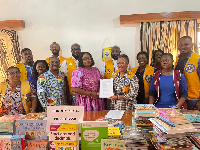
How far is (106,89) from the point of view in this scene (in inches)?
97.8

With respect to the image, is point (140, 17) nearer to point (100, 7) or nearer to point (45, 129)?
point (100, 7)

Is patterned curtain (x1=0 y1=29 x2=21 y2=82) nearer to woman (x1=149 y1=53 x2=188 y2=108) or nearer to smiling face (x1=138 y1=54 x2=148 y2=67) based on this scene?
smiling face (x1=138 y1=54 x2=148 y2=67)

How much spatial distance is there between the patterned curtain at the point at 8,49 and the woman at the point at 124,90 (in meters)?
2.85

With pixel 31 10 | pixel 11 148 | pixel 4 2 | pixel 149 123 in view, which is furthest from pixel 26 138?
pixel 4 2

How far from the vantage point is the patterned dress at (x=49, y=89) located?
2.42 metres

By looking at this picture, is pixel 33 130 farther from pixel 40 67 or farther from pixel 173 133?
pixel 40 67

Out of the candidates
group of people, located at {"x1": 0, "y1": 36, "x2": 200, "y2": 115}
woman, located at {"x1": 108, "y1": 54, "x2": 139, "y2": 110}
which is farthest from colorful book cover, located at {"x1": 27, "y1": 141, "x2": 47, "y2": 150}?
woman, located at {"x1": 108, "y1": 54, "x2": 139, "y2": 110}

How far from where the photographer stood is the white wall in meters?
3.82

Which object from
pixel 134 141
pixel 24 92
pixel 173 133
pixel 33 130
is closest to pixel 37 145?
pixel 33 130

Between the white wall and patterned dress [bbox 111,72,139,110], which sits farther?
the white wall

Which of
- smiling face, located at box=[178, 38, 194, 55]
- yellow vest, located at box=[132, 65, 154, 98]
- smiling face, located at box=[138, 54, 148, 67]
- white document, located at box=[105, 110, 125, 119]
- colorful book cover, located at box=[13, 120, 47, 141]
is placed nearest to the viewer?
colorful book cover, located at box=[13, 120, 47, 141]

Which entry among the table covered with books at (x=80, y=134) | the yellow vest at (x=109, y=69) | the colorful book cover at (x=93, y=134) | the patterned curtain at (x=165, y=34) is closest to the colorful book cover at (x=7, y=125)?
the table covered with books at (x=80, y=134)

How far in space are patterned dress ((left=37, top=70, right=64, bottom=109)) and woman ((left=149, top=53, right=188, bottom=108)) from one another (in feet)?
4.76

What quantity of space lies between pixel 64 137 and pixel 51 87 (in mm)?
1470
